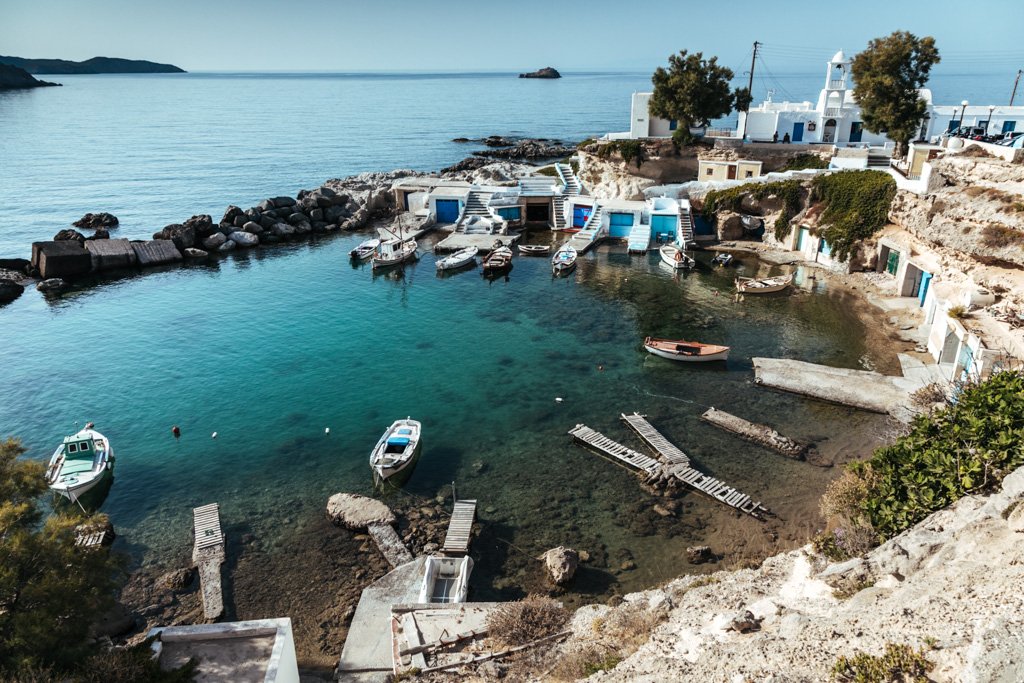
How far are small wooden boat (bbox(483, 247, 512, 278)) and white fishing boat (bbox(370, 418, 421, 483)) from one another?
88.9 feet

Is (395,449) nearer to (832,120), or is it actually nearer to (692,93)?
(692,93)

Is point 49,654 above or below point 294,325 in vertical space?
above

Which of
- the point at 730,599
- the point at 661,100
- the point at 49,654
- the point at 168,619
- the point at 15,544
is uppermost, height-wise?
the point at 661,100

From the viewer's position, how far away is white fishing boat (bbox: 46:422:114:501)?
2781 centimetres

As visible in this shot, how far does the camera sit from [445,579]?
75.4 ft

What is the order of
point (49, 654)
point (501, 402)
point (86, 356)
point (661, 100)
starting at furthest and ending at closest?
1. point (661, 100)
2. point (86, 356)
3. point (501, 402)
4. point (49, 654)

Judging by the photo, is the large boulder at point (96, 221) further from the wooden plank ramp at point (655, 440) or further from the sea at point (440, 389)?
the wooden plank ramp at point (655, 440)

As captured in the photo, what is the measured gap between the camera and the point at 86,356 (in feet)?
140

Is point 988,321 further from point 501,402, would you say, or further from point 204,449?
point 204,449

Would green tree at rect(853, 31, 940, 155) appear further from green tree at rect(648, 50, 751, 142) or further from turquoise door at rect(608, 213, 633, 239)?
turquoise door at rect(608, 213, 633, 239)

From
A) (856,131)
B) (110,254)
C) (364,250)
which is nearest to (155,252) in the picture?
(110,254)

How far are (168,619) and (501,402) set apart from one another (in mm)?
19362

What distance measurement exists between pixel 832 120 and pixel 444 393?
60.8m

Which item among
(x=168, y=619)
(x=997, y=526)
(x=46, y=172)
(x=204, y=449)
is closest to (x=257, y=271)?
(x=204, y=449)
